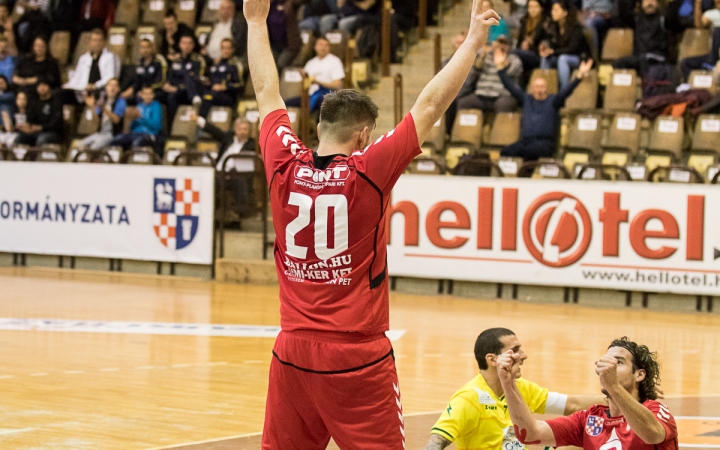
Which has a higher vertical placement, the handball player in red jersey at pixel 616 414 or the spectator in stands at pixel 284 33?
the spectator in stands at pixel 284 33

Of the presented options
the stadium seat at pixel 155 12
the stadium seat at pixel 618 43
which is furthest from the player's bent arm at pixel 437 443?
the stadium seat at pixel 155 12

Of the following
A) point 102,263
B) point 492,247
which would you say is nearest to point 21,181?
point 102,263

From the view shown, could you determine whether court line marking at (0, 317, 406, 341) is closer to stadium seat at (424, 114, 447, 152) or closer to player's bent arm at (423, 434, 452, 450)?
stadium seat at (424, 114, 447, 152)

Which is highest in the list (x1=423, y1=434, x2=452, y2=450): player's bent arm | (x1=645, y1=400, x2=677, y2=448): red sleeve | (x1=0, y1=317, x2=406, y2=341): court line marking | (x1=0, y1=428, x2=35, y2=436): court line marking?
(x1=645, y1=400, x2=677, y2=448): red sleeve

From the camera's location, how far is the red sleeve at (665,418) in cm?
432

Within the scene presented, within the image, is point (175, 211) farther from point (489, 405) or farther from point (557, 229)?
point (489, 405)

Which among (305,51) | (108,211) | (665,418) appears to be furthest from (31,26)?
(665,418)

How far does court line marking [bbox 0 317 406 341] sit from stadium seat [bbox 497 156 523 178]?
338 cm

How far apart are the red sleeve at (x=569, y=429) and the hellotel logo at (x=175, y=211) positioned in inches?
422

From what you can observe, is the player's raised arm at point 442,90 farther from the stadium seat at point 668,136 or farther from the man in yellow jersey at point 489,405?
the stadium seat at point 668,136

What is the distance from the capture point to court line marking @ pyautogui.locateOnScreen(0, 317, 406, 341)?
1097 cm

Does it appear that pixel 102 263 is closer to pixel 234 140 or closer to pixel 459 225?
pixel 234 140

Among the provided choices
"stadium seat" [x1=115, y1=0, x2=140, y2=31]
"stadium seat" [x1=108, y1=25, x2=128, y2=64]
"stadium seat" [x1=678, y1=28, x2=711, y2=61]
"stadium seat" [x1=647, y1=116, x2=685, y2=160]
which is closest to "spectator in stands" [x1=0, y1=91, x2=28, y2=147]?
"stadium seat" [x1=108, y1=25, x2=128, y2=64]

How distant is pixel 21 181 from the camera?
1608cm
